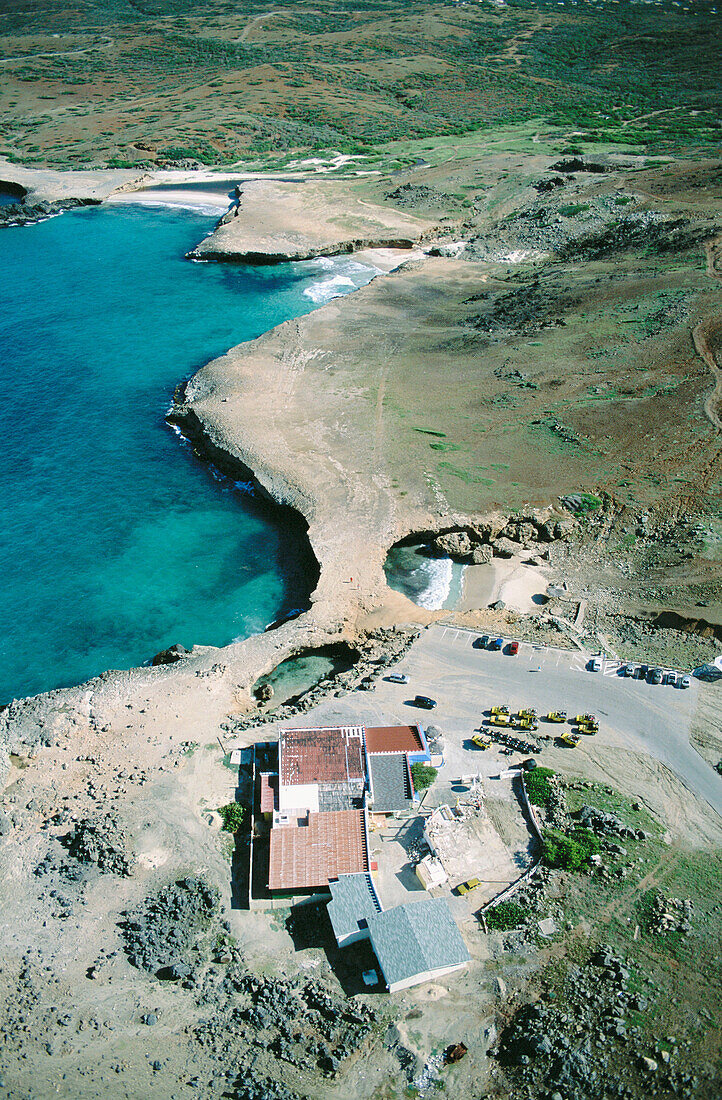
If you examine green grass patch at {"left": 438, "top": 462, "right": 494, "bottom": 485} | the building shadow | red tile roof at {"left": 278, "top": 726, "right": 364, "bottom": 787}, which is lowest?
the building shadow

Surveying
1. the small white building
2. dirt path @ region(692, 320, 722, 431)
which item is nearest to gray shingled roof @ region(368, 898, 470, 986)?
the small white building

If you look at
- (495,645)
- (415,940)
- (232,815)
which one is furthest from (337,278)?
(415,940)

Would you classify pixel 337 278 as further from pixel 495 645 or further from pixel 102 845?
pixel 102 845

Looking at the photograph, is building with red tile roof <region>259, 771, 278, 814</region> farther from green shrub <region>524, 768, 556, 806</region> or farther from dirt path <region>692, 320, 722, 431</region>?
dirt path <region>692, 320, 722, 431</region>

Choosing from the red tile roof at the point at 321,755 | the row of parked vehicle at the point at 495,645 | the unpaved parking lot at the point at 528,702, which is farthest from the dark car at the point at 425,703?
the row of parked vehicle at the point at 495,645

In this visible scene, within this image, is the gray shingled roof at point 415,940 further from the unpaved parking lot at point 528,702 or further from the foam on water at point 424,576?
the foam on water at point 424,576

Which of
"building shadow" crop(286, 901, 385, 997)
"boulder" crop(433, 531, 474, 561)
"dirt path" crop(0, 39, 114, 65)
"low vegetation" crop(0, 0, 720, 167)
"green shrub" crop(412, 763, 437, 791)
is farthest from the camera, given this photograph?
"dirt path" crop(0, 39, 114, 65)
